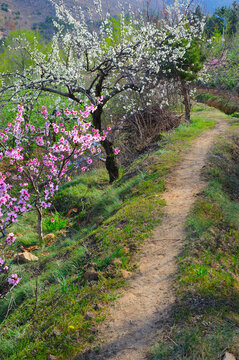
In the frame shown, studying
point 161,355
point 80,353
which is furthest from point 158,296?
point 80,353

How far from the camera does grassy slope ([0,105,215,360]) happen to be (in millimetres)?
3160

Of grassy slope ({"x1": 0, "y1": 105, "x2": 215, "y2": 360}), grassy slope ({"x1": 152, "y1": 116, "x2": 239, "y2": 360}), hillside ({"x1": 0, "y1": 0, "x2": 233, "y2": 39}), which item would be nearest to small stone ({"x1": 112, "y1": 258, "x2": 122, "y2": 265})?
grassy slope ({"x1": 0, "y1": 105, "x2": 215, "y2": 360})

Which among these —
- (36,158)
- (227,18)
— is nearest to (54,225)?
(36,158)

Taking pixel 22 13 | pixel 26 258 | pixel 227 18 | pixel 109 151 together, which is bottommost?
pixel 26 258

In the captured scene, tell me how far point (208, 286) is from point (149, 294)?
0.68 m

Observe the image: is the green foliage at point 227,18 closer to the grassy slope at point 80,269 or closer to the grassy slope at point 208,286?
the grassy slope at point 80,269

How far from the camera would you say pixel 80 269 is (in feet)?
14.8

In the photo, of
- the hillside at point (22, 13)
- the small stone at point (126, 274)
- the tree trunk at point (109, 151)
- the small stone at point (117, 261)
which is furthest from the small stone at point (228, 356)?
the hillside at point (22, 13)

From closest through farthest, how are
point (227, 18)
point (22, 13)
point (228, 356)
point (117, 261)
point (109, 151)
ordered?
point (228, 356)
point (117, 261)
point (109, 151)
point (227, 18)
point (22, 13)

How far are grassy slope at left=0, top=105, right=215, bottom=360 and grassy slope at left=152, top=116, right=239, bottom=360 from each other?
768mm

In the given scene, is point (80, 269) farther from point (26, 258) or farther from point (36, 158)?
point (36, 158)

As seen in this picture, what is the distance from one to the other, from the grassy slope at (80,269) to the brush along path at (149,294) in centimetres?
18

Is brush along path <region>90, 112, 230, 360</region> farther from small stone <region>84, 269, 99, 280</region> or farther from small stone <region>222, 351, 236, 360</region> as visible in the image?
small stone <region>222, 351, 236, 360</region>

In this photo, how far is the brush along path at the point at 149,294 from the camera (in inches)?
113
